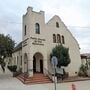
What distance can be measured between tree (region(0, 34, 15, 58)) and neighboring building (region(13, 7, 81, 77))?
192 cm

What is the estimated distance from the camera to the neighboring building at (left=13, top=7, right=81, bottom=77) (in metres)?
24.2

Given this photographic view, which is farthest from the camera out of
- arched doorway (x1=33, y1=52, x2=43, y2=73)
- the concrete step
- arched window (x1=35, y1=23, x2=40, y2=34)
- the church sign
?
arched doorway (x1=33, y1=52, x2=43, y2=73)

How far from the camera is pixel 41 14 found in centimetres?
2581

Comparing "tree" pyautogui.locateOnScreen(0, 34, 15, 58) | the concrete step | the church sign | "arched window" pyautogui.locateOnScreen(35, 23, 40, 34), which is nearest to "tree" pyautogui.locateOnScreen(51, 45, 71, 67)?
the church sign

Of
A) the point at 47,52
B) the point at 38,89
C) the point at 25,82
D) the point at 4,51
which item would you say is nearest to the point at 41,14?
the point at 47,52

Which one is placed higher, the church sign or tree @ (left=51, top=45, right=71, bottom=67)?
the church sign

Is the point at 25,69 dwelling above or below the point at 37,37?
below

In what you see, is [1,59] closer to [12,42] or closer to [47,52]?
[12,42]

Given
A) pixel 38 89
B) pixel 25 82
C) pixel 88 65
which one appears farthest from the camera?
pixel 88 65

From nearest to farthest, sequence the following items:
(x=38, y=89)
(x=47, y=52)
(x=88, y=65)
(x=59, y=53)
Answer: (x=38, y=89), (x=59, y=53), (x=47, y=52), (x=88, y=65)

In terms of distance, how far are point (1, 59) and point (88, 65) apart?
14.2 metres

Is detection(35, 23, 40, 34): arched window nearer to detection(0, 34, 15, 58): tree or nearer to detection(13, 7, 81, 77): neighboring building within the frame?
detection(13, 7, 81, 77): neighboring building

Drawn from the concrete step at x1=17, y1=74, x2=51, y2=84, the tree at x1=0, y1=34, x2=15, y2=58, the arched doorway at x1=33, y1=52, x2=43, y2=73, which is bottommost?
the concrete step at x1=17, y1=74, x2=51, y2=84

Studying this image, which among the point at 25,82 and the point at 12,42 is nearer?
the point at 25,82
